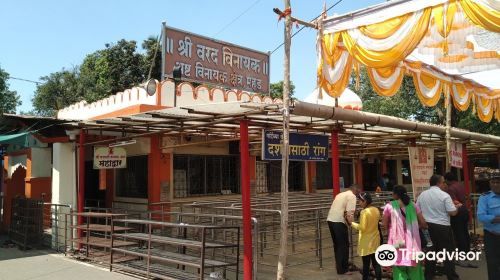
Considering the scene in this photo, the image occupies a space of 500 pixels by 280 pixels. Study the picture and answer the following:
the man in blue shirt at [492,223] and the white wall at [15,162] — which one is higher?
the white wall at [15,162]

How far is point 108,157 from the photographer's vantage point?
9469 millimetres

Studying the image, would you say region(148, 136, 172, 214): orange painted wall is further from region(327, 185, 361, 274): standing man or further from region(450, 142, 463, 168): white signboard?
region(450, 142, 463, 168): white signboard

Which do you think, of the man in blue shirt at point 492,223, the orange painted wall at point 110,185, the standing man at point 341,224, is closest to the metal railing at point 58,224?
the orange painted wall at point 110,185

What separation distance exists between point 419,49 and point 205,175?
6.98m

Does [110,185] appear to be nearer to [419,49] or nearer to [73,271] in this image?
[73,271]

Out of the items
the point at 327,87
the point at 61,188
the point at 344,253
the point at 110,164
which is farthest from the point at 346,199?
the point at 61,188

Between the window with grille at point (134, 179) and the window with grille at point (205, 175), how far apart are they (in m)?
0.83

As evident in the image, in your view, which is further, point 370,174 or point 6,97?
point 6,97

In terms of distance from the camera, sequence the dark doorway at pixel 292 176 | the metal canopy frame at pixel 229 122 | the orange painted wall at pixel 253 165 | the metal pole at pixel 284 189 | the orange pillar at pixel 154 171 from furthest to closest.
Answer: the dark doorway at pixel 292 176, the orange painted wall at pixel 253 165, the orange pillar at pixel 154 171, the metal canopy frame at pixel 229 122, the metal pole at pixel 284 189

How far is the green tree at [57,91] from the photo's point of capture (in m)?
32.2

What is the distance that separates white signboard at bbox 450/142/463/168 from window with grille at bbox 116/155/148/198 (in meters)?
7.55

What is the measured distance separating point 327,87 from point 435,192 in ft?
7.61

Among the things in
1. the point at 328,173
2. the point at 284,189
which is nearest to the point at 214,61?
the point at 328,173

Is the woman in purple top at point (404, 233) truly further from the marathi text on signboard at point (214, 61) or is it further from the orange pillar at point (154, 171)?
the marathi text on signboard at point (214, 61)
